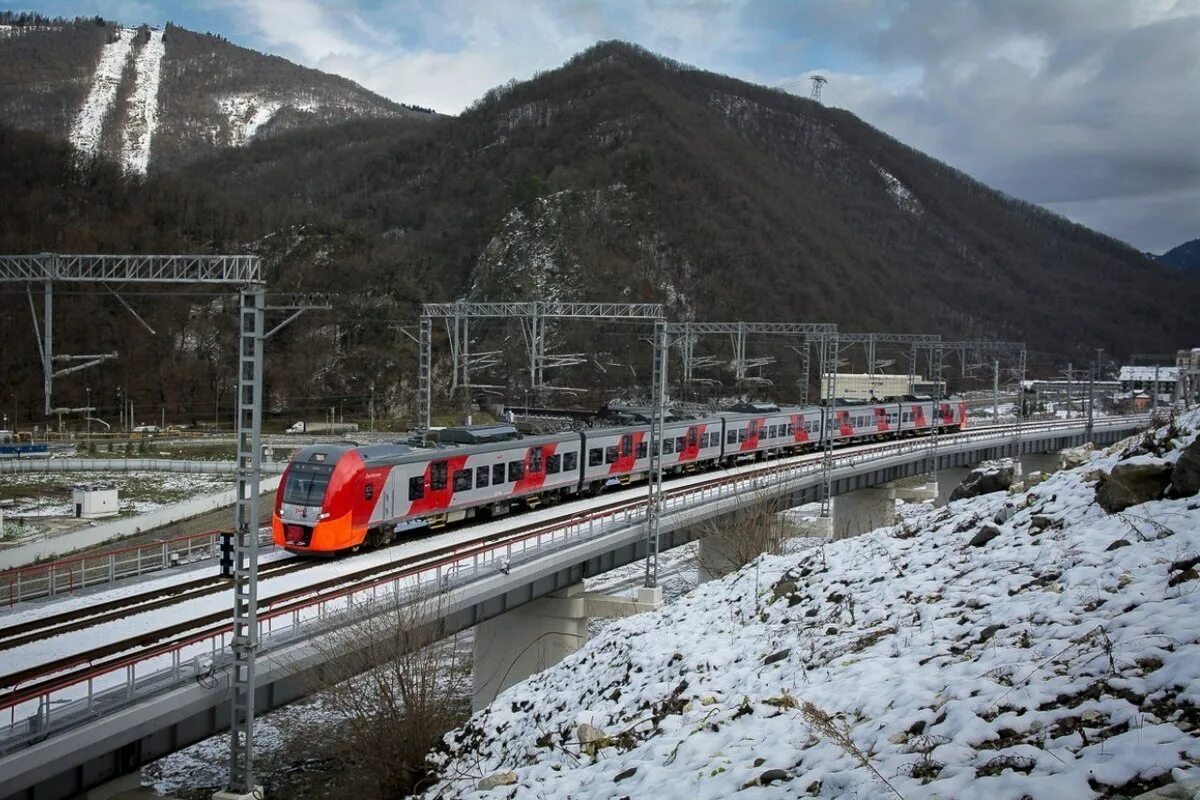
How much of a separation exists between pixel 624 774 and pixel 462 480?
20.0m

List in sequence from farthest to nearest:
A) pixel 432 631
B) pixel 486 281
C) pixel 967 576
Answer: pixel 486 281 < pixel 432 631 < pixel 967 576

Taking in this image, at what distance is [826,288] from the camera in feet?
449

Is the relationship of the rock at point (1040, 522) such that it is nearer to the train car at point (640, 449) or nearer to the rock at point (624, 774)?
the rock at point (624, 774)

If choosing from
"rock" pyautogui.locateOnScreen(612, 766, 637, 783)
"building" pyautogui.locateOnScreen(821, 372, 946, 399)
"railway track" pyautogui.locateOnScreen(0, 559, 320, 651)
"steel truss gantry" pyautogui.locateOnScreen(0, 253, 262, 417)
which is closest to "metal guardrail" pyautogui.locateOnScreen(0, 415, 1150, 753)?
"railway track" pyautogui.locateOnScreen(0, 559, 320, 651)

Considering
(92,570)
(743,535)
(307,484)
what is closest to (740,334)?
(743,535)

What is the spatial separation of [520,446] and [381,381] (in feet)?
154

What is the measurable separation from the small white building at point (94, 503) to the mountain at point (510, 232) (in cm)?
2430

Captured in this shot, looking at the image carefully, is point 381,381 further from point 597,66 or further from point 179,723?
point 597,66

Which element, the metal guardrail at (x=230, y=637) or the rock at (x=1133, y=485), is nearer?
the rock at (x=1133, y=485)

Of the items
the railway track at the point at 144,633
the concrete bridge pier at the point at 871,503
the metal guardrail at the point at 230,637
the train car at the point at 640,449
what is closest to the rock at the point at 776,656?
the metal guardrail at the point at 230,637

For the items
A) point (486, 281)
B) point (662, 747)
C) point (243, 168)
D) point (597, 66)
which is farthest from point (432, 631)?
point (243, 168)

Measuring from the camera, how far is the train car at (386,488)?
23938 millimetres

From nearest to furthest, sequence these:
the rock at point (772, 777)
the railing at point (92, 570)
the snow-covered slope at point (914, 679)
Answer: the snow-covered slope at point (914, 679)
the rock at point (772, 777)
the railing at point (92, 570)

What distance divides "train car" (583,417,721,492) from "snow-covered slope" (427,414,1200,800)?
21692 mm
